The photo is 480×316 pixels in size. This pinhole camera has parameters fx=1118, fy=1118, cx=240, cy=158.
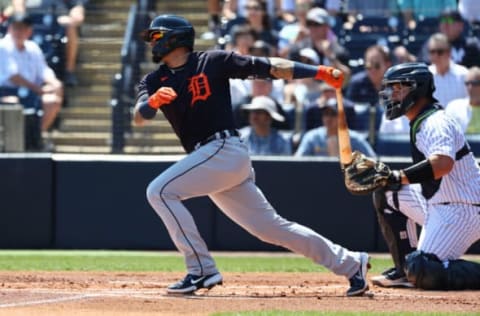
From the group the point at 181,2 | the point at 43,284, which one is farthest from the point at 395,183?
the point at 181,2

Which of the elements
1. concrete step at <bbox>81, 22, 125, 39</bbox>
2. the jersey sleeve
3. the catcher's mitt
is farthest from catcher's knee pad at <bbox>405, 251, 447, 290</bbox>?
concrete step at <bbox>81, 22, 125, 39</bbox>

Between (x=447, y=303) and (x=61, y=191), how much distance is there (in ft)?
18.7

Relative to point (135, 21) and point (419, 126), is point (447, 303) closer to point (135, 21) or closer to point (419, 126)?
point (419, 126)

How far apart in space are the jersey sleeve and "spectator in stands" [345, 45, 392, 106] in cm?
482

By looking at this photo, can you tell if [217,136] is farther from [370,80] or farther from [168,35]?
[370,80]

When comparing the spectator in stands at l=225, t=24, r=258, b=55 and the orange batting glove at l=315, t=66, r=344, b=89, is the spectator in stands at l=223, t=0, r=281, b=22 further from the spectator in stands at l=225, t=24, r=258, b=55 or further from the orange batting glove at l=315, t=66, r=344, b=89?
the orange batting glove at l=315, t=66, r=344, b=89

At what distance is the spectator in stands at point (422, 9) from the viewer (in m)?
12.9

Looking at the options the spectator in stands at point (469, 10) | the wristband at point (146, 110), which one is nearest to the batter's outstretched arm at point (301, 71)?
the wristband at point (146, 110)

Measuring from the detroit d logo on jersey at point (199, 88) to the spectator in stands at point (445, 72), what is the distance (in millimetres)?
5255

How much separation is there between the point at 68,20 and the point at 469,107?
5.12 m

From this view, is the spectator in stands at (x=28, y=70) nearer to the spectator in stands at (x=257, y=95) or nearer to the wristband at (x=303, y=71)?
the spectator in stands at (x=257, y=95)

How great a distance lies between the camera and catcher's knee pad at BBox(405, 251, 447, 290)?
7.20 m

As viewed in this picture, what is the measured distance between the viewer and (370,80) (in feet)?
39.8

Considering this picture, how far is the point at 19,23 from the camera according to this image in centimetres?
1286
